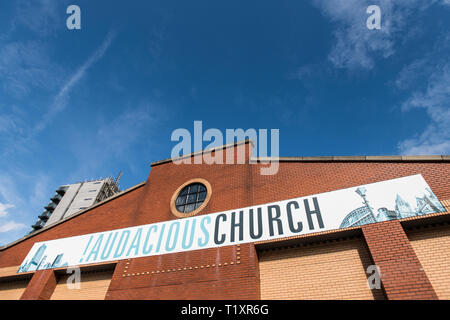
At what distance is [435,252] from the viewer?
224 inches

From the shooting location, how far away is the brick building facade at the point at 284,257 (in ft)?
18.7

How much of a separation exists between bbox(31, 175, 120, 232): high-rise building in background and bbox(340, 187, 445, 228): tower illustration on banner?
6166cm

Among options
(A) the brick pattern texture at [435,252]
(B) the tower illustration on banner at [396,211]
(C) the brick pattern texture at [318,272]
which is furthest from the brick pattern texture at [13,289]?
Answer: (A) the brick pattern texture at [435,252]

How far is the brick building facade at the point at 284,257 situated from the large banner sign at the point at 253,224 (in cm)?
19

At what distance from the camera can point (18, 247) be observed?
10797mm

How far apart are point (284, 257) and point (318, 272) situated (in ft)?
3.08

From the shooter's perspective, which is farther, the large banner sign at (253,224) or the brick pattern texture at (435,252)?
the large banner sign at (253,224)

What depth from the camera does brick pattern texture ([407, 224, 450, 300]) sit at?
5301mm

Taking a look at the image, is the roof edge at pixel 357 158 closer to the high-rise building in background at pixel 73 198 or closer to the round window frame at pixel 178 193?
the round window frame at pixel 178 193

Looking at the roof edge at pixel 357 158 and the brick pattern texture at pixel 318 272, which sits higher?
the roof edge at pixel 357 158

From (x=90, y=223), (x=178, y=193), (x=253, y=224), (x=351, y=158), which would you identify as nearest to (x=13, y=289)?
(x=90, y=223)

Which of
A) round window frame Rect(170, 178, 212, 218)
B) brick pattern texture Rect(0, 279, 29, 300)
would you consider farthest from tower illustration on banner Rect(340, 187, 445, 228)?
brick pattern texture Rect(0, 279, 29, 300)

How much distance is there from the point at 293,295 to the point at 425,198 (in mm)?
3914

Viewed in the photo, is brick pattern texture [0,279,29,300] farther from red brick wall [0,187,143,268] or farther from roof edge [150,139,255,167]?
roof edge [150,139,255,167]
